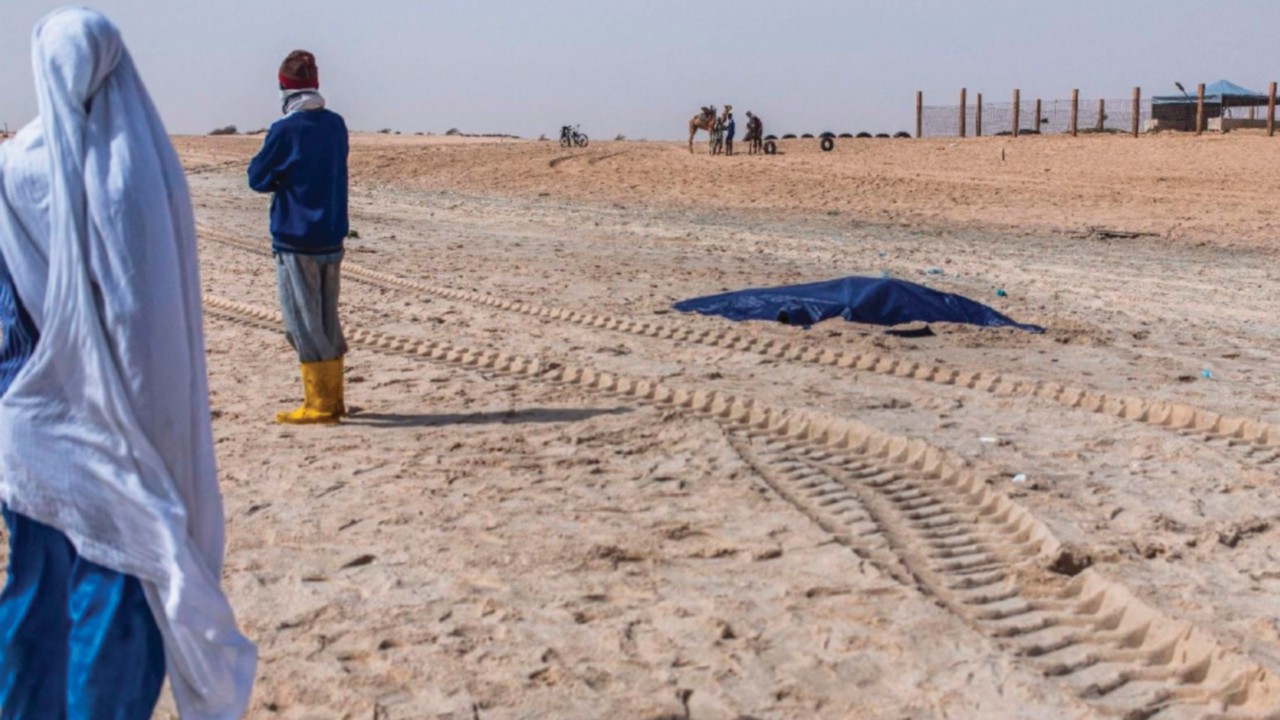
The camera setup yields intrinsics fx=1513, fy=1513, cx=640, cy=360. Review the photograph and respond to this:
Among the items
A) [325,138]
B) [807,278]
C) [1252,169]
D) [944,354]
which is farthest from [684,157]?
[325,138]

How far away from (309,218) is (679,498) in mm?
2188

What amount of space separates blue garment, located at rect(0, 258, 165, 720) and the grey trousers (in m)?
3.76

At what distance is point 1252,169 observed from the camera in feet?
76.6

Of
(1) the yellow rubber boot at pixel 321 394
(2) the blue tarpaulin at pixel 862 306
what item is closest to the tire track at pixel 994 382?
(2) the blue tarpaulin at pixel 862 306

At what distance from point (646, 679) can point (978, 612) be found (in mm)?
1066

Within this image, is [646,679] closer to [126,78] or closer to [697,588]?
[697,588]

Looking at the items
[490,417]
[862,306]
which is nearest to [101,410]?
[490,417]

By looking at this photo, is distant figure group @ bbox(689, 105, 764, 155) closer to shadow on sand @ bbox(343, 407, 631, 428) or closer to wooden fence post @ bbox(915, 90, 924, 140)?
wooden fence post @ bbox(915, 90, 924, 140)

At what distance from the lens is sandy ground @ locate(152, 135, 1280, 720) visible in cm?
384

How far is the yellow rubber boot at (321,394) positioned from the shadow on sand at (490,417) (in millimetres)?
104

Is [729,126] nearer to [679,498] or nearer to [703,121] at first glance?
[703,121]

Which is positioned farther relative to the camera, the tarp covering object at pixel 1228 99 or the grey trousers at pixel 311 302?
the tarp covering object at pixel 1228 99

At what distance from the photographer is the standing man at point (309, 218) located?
21.2 feet

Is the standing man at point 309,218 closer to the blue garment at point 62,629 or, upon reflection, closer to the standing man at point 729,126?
the blue garment at point 62,629
